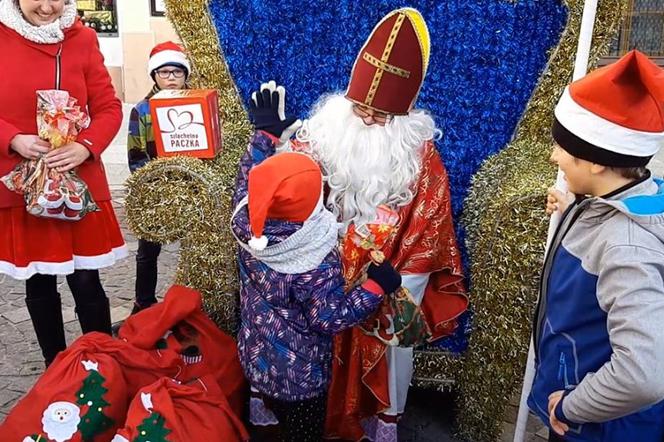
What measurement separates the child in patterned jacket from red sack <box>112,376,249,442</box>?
0.15 m

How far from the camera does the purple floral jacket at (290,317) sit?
1.83m

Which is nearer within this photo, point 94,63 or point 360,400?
point 360,400

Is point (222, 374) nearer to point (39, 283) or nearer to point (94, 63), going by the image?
point (39, 283)

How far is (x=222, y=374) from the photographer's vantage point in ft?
7.77

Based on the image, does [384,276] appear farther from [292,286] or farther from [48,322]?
[48,322]

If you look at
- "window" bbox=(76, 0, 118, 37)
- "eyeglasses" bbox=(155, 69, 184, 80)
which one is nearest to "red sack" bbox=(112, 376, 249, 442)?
"eyeglasses" bbox=(155, 69, 184, 80)

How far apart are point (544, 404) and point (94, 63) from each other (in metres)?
1.90

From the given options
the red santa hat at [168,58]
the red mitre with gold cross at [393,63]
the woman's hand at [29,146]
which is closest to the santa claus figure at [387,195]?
the red mitre with gold cross at [393,63]

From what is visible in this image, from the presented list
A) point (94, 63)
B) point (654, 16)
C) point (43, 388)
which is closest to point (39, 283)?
point (43, 388)

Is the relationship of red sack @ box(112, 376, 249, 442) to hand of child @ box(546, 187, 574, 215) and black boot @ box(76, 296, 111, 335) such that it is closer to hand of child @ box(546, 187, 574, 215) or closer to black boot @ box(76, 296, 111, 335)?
black boot @ box(76, 296, 111, 335)

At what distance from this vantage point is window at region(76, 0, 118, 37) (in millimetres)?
9422

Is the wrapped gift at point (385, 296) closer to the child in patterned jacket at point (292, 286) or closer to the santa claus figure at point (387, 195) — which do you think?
the santa claus figure at point (387, 195)

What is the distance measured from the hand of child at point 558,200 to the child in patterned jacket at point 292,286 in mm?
468

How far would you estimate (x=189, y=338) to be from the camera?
2365 millimetres
